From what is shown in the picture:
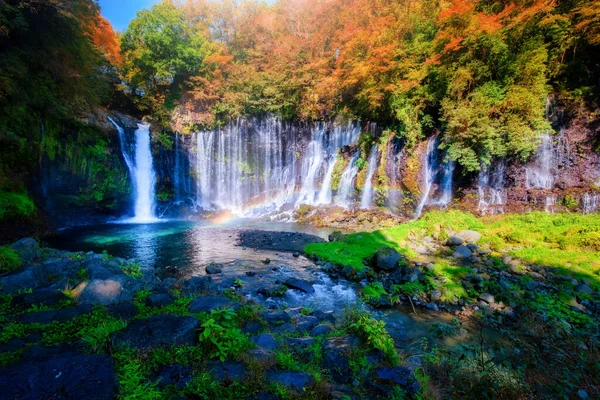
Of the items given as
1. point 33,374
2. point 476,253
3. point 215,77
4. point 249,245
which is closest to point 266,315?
point 33,374

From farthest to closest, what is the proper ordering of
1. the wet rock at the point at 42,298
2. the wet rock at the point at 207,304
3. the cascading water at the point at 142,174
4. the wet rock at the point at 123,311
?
the cascading water at the point at 142,174 → the wet rock at the point at 207,304 → the wet rock at the point at 42,298 → the wet rock at the point at 123,311

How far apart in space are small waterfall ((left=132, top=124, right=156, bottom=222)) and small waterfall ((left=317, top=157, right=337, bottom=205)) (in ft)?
53.2

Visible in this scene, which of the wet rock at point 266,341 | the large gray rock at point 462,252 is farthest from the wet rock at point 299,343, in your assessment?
the large gray rock at point 462,252

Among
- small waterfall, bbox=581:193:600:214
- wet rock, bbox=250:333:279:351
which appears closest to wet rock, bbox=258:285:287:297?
wet rock, bbox=250:333:279:351

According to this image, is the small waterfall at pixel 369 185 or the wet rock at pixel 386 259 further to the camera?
the small waterfall at pixel 369 185

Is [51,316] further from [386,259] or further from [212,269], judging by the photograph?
[386,259]

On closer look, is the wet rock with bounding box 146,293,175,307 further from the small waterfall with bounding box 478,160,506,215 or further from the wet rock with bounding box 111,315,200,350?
the small waterfall with bounding box 478,160,506,215

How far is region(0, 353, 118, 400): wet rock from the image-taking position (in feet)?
8.97

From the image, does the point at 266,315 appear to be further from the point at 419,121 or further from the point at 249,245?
the point at 419,121

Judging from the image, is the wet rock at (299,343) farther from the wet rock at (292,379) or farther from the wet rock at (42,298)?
the wet rock at (42,298)

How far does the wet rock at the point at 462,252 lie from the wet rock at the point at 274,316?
8669mm

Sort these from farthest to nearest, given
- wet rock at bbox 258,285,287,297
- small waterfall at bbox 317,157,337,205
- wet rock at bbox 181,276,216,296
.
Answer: small waterfall at bbox 317,157,337,205 → wet rock at bbox 258,285,287,297 → wet rock at bbox 181,276,216,296

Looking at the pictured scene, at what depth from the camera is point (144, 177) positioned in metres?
25.0

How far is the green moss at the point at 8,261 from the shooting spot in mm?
6395
